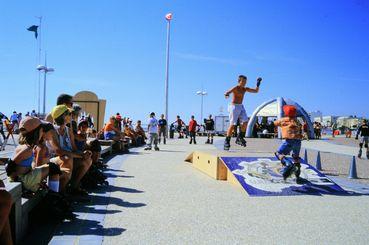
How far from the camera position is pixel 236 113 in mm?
10906

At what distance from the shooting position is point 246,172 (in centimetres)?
835

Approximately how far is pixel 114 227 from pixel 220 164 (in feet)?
14.8

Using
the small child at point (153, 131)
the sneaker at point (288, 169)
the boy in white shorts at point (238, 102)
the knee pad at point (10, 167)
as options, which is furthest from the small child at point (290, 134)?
the small child at point (153, 131)

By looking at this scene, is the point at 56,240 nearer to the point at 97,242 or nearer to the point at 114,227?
the point at 97,242

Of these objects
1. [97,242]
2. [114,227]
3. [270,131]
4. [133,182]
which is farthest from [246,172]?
[270,131]

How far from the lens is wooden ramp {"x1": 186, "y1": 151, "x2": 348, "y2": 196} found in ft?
24.9

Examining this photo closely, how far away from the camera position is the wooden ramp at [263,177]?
7.60 m

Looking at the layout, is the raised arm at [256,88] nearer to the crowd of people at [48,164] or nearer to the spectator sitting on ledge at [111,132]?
the crowd of people at [48,164]

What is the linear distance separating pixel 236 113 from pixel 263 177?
3.04m

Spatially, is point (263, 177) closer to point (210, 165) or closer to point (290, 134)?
point (290, 134)

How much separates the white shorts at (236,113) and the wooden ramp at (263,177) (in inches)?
57.9

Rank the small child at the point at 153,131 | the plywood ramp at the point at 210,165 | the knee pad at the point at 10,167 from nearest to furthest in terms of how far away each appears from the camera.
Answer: the knee pad at the point at 10,167 → the plywood ramp at the point at 210,165 → the small child at the point at 153,131

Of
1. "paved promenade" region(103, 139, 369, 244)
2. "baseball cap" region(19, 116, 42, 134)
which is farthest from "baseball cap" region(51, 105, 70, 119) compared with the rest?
"paved promenade" region(103, 139, 369, 244)

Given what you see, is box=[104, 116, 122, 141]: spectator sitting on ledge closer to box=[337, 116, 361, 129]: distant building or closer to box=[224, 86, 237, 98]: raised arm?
box=[224, 86, 237, 98]: raised arm
